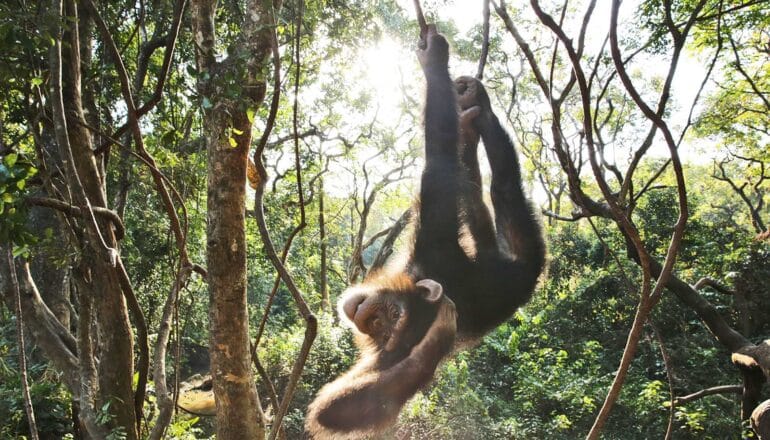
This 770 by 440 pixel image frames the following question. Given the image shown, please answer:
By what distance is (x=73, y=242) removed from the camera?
373 cm

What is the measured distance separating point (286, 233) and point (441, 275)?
10927mm

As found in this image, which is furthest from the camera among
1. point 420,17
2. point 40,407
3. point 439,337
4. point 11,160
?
point 40,407

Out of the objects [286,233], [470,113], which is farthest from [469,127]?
[286,233]

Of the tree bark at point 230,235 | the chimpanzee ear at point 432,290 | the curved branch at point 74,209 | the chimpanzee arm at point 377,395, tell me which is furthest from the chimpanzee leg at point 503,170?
the curved branch at point 74,209

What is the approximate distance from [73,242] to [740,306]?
482 inches

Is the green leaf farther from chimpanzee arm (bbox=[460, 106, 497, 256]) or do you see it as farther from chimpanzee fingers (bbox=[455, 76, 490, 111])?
chimpanzee fingers (bbox=[455, 76, 490, 111])

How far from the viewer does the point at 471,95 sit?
3734 mm

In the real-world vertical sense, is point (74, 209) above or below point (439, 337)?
above

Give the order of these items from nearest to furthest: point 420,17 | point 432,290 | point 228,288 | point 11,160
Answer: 1. point 11,160
2. point 420,17
3. point 228,288
4. point 432,290

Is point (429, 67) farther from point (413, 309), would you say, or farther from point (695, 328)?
point (695, 328)


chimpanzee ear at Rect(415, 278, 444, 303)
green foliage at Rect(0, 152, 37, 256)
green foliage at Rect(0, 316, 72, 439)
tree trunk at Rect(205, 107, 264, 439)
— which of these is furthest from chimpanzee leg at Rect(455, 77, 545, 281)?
green foliage at Rect(0, 316, 72, 439)

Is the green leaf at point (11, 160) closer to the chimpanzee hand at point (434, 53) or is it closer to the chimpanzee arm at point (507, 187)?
the chimpanzee hand at point (434, 53)

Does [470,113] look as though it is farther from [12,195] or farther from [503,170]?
[12,195]

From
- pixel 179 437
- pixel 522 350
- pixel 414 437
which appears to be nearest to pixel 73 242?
pixel 179 437
